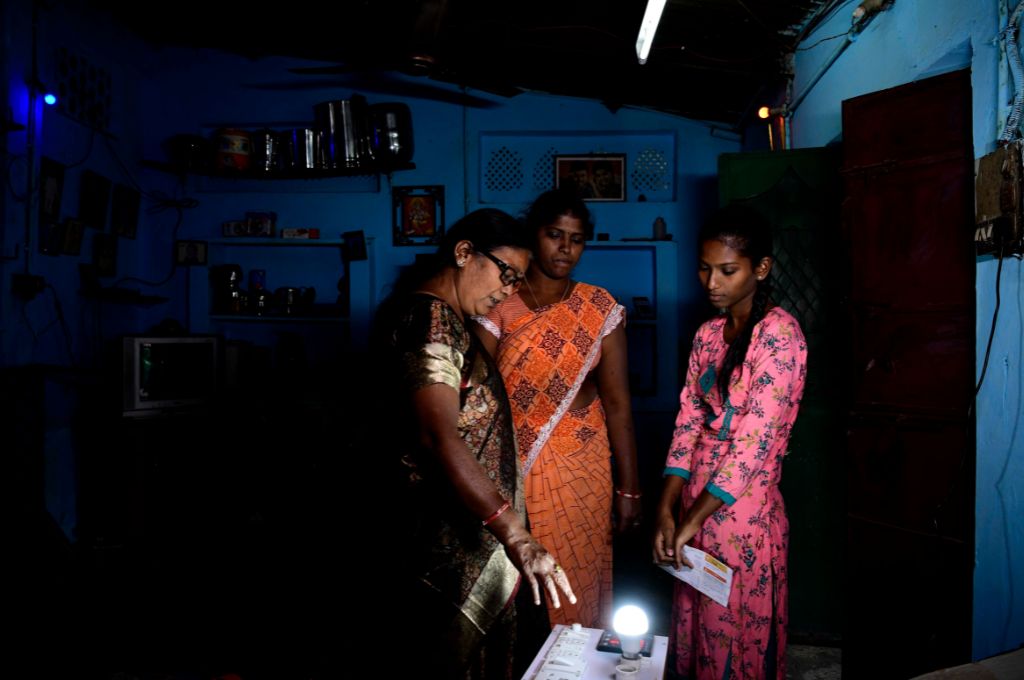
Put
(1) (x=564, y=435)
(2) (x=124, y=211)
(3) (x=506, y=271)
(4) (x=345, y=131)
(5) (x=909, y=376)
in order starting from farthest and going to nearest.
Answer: (4) (x=345, y=131), (2) (x=124, y=211), (5) (x=909, y=376), (1) (x=564, y=435), (3) (x=506, y=271)

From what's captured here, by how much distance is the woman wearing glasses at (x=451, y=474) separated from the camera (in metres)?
1.47

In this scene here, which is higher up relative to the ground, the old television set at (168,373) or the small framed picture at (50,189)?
the small framed picture at (50,189)

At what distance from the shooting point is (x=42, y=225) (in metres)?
3.88

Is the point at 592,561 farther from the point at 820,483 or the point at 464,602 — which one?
the point at 820,483

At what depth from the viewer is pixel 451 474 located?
1469mm

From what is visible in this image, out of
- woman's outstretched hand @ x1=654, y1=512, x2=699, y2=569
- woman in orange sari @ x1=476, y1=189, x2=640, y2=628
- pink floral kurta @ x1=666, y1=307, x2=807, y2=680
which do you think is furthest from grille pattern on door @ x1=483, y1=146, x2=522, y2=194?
woman's outstretched hand @ x1=654, y1=512, x2=699, y2=569

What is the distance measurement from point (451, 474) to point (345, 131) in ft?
12.7

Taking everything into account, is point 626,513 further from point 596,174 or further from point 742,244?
point 596,174

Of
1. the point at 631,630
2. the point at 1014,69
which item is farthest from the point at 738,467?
the point at 1014,69

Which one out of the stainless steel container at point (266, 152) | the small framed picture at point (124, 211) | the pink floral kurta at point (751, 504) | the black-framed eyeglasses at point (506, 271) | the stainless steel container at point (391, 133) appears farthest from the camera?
the stainless steel container at point (266, 152)

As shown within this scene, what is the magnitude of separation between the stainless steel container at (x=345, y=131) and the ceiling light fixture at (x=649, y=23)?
2.62 metres

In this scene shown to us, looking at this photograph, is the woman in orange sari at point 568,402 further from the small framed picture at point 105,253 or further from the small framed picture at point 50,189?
the small framed picture at point 105,253

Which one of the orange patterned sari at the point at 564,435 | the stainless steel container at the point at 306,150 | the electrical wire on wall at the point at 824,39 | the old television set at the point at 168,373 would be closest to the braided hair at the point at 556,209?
the orange patterned sari at the point at 564,435

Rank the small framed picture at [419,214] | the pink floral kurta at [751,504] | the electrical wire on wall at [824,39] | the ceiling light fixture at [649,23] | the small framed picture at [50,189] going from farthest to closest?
the small framed picture at [419,214] < the small framed picture at [50,189] < the electrical wire on wall at [824,39] < the ceiling light fixture at [649,23] < the pink floral kurta at [751,504]
